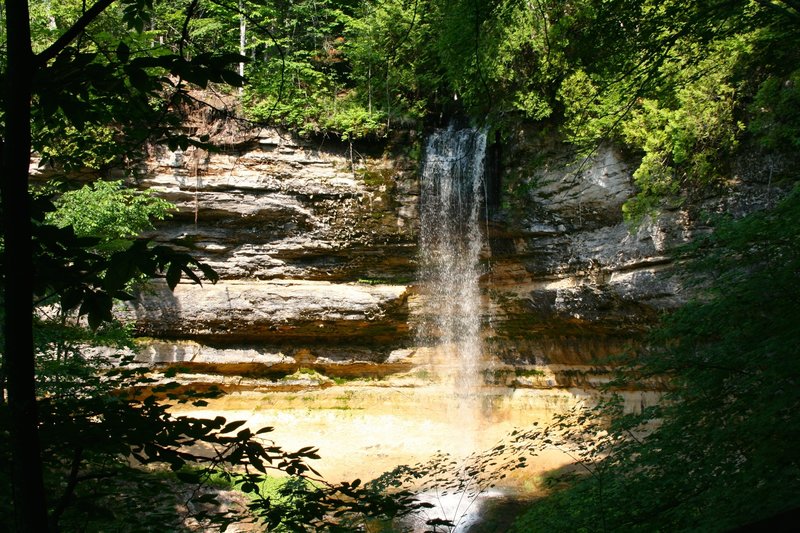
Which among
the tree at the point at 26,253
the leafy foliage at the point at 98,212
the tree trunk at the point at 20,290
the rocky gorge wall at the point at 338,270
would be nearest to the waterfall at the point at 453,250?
the rocky gorge wall at the point at 338,270

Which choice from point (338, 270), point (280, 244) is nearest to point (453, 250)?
point (338, 270)

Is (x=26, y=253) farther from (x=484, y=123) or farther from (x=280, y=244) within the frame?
(x=280, y=244)

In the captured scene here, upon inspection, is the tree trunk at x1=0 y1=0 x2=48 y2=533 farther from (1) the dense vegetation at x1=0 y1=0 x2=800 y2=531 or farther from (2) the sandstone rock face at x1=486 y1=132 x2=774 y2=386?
(2) the sandstone rock face at x1=486 y1=132 x2=774 y2=386

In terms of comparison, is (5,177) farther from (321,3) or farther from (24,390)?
(321,3)

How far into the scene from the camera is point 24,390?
1125 mm

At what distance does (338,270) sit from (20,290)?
1204 cm

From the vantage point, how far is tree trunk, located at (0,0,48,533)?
3.59 ft

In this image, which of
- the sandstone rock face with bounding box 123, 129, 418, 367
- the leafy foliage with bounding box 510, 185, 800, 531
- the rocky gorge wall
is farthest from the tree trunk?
the sandstone rock face with bounding box 123, 129, 418, 367

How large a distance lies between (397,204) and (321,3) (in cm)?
623

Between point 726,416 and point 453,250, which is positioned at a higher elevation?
point 453,250

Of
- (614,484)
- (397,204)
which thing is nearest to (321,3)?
(397,204)

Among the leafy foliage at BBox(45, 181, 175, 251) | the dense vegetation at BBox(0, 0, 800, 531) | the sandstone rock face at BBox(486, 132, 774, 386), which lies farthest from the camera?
the sandstone rock face at BBox(486, 132, 774, 386)

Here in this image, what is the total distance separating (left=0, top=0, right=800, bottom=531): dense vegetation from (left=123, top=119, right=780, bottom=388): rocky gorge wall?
2223 millimetres

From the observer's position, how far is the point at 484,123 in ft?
15.5
